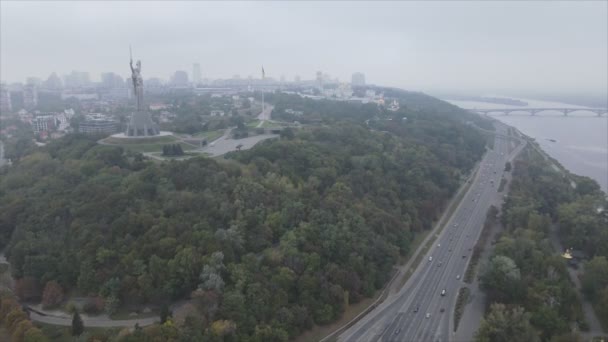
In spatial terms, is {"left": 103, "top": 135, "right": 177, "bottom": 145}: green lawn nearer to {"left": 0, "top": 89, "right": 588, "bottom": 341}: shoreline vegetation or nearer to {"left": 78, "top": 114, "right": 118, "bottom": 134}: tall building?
{"left": 0, "top": 89, "right": 588, "bottom": 341}: shoreline vegetation

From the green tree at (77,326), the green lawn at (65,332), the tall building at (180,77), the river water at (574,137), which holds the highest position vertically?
the tall building at (180,77)

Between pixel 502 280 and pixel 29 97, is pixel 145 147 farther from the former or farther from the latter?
→ pixel 29 97

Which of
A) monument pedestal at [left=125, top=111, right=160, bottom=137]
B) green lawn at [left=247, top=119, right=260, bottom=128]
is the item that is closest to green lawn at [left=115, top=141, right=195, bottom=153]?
monument pedestal at [left=125, top=111, right=160, bottom=137]

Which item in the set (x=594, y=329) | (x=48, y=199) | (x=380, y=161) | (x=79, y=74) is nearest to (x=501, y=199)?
(x=380, y=161)

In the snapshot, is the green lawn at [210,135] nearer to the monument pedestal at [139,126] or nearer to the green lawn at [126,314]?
the monument pedestal at [139,126]

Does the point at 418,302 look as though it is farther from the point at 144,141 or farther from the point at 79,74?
the point at 79,74

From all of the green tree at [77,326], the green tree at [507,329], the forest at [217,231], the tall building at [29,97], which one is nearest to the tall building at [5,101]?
the tall building at [29,97]

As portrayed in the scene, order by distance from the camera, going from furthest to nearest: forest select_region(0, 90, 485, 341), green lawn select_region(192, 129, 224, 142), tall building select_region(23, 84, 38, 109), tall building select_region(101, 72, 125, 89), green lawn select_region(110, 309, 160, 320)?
tall building select_region(101, 72, 125, 89), tall building select_region(23, 84, 38, 109), green lawn select_region(192, 129, 224, 142), forest select_region(0, 90, 485, 341), green lawn select_region(110, 309, 160, 320)
